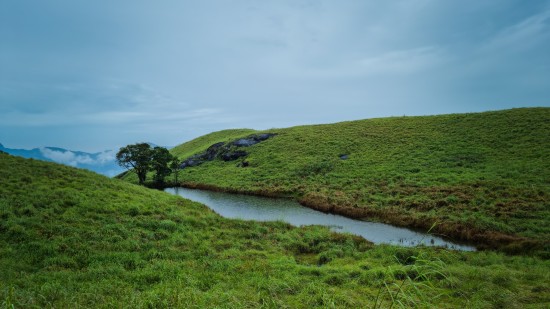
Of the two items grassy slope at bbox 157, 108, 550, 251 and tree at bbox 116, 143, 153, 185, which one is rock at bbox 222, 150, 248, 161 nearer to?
grassy slope at bbox 157, 108, 550, 251

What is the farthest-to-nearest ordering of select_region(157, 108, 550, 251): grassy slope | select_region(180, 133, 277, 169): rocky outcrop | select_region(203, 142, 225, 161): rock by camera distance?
select_region(203, 142, 225, 161): rock → select_region(180, 133, 277, 169): rocky outcrop → select_region(157, 108, 550, 251): grassy slope

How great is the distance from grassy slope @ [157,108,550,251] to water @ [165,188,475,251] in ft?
5.54

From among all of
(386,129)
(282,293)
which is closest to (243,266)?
(282,293)

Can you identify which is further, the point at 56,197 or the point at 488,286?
the point at 56,197

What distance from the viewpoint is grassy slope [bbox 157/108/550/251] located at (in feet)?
73.1

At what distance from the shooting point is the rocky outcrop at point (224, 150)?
70.4m

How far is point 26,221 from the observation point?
51.4 ft

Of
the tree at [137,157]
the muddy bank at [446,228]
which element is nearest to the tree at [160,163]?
the tree at [137,157]

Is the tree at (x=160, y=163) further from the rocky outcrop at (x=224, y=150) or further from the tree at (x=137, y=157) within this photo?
the rocky outcrop at (x=224, y=150)

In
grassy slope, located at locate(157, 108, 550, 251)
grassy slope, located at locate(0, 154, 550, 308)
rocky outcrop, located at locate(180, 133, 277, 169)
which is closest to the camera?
grassy slope, located at locate(0, 154, 550, 308)

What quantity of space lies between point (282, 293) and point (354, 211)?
18.8m

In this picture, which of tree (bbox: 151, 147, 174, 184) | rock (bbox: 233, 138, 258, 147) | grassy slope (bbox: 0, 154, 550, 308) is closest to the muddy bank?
grassy slope (bbox: 0, 154, 550, 308)

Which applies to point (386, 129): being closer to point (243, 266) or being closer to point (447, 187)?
point (447, 187)

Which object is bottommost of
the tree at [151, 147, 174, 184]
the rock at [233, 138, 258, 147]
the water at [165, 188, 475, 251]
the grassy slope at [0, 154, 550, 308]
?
the water at [165, 188, 475, 251]
